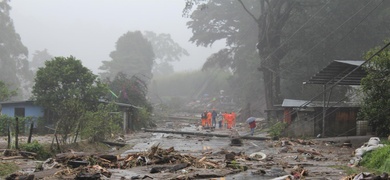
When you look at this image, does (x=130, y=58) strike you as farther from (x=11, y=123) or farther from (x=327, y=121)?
(x=327, y=121)

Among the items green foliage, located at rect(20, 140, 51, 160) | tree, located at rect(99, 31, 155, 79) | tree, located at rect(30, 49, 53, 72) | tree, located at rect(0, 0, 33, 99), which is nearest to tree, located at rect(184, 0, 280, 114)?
tree, located at rect(99, 31, 155, 79)

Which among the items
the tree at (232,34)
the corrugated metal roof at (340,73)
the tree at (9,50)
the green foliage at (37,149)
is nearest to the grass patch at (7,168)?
the green foliage at (37,149)

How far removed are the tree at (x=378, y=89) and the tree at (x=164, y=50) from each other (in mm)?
101220

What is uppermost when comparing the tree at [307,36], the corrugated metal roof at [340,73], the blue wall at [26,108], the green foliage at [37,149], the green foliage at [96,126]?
the tree at [307,36]

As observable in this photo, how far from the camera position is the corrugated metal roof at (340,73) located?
733 inches

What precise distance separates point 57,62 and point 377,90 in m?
19.8

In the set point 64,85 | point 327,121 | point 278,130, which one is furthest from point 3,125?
point 327,121

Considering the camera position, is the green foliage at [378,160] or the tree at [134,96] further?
the tree at [134,96]

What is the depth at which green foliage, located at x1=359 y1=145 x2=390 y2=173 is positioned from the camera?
36.5ft

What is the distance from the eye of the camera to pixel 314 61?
38.7 m

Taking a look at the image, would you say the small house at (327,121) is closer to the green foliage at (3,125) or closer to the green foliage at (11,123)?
the green foliage at (11,123)

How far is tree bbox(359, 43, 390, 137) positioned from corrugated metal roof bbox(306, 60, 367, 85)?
711 mm

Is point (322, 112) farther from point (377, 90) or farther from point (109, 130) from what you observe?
point (109, 130)

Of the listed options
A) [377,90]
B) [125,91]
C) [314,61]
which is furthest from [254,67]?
[377,90]
